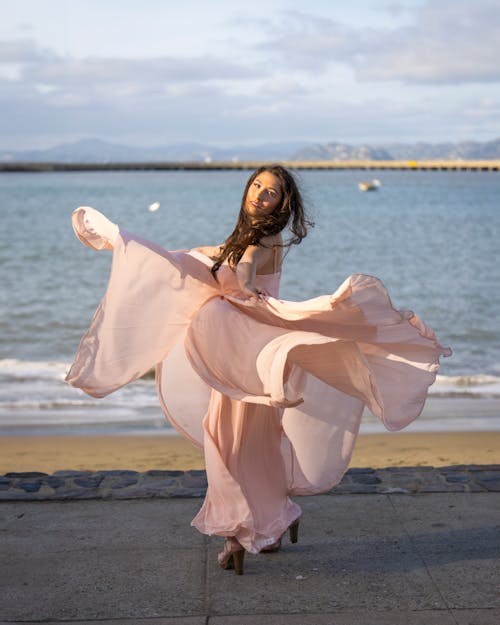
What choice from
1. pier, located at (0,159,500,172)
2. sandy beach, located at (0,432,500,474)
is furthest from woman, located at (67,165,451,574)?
pier, located at (0,159,500,172)

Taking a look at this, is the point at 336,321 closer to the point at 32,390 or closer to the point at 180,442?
the point at 180,442

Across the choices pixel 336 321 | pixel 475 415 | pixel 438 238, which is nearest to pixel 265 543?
pixel 336 321

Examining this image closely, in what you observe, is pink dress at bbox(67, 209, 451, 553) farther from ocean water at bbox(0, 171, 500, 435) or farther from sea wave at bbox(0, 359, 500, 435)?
sea wave at bbox(0, 359, 500, 435)

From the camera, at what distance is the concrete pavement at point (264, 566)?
393 cm

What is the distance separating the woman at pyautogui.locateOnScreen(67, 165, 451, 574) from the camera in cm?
427

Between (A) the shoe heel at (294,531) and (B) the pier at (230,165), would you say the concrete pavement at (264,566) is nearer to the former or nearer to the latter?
(A) the shoe heel at (294,531)

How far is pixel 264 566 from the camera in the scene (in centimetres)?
446

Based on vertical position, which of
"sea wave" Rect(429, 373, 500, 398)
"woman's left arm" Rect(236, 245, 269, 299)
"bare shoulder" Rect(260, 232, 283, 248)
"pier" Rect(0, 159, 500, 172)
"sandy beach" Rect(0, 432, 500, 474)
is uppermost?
"bare shoulder" Rect(260, 232, 283, 248)

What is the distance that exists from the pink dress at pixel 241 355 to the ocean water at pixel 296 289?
573 mm

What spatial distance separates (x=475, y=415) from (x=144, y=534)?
5.39 m

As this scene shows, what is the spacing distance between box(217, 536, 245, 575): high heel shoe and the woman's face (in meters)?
1.47

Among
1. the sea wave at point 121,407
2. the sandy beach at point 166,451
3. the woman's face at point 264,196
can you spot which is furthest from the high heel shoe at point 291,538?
the sea wave at point 121,407

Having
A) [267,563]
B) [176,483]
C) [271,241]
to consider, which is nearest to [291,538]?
[267,563]

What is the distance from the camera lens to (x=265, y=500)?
4.47 m
